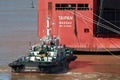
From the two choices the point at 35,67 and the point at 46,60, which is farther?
the point at 46,60

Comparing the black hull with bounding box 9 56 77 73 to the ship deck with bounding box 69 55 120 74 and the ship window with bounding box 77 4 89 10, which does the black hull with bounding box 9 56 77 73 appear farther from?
the ship window with bounding box 77 4 89 10

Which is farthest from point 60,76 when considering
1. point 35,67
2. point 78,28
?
point 78,28

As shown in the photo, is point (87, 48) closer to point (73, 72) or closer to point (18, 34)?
point (73, 72)

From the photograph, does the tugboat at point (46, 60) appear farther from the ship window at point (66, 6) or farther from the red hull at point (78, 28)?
the ship window at point (66, 6)

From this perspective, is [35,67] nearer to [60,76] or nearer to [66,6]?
[60,76]

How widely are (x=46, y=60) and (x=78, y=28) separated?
24.1ft

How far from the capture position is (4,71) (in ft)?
80.9

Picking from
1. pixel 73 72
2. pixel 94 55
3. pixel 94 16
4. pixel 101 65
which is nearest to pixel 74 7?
pixel 94 16

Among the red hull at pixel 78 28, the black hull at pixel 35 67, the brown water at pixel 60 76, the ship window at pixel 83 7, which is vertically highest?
the ship window at pixel 83 7

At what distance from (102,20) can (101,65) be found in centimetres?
503

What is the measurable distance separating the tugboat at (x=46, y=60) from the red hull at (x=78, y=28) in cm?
429

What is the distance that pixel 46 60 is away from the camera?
79.7ft

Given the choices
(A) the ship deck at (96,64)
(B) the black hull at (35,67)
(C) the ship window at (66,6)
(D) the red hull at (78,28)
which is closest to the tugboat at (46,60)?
(B) the black hull at (35,67)

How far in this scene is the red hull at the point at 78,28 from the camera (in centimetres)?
3086
